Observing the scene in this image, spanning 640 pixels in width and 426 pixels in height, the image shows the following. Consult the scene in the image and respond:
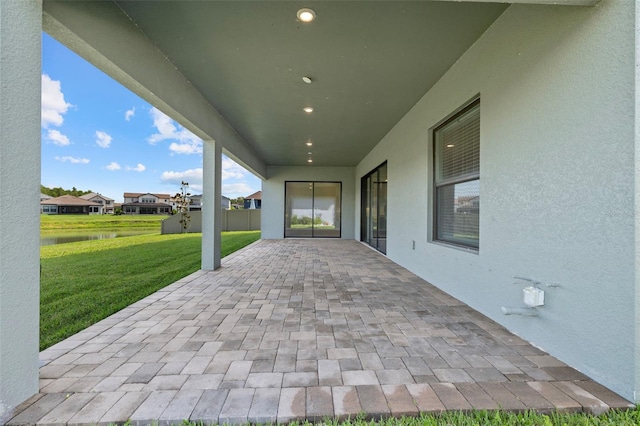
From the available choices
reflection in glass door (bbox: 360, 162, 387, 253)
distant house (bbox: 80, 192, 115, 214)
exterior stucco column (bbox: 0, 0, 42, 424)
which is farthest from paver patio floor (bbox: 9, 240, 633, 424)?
distant house (bbox: 80, 192, 115, 214)

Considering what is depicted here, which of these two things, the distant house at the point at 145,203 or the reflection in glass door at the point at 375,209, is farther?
the distant house at the point at 145,203

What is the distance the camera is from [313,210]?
11156 millimetres

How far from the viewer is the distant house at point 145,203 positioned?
34.7 metres

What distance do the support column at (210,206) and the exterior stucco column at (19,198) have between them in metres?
3.22

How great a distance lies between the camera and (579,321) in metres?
1.80

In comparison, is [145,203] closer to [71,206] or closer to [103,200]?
[103,200]

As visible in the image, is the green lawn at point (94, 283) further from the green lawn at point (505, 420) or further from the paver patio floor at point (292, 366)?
the green lawn at point (505, 420)

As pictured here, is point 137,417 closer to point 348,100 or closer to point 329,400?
point 329,400

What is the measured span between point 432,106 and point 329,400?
3.80 m

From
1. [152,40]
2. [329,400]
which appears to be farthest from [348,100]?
[329,400]

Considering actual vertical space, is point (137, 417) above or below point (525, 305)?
below

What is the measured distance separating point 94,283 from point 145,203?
39.4m

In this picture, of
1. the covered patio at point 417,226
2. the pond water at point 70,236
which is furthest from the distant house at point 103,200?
the covered patio at point 417,226

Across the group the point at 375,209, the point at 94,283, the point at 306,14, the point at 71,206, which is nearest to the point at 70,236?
the point at 94,283
